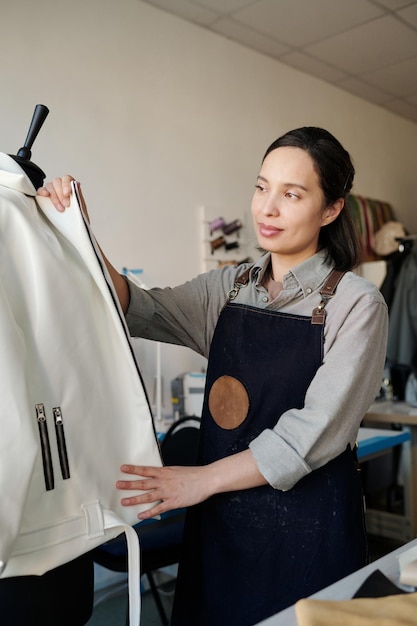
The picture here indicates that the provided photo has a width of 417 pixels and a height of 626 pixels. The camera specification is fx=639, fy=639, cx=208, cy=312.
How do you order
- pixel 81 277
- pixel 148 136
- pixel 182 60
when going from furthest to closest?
pixel 182 60, pixel 148 136, pixel 81 277

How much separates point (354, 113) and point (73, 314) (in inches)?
181

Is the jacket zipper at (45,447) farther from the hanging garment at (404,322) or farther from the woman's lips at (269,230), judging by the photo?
the hanging garment at (404,322)

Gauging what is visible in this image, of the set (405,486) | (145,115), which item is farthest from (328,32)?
(405,486)

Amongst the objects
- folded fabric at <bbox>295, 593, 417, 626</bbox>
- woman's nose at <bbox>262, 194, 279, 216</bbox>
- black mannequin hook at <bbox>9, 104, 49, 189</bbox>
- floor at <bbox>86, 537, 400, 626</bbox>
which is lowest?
floor at <bbox>86, 537, 400, 626</bbox>

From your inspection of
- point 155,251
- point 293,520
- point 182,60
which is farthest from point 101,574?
point 182,60

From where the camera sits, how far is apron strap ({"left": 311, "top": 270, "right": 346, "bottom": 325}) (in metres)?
1.34

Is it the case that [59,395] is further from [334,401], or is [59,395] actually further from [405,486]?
[405,486]

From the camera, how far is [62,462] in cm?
103

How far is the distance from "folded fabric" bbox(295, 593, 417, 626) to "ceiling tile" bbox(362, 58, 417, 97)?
4458 millimetres

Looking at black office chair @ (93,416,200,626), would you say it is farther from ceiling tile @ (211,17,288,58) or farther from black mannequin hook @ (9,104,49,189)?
ceiling tile @ (211,17,288,58)

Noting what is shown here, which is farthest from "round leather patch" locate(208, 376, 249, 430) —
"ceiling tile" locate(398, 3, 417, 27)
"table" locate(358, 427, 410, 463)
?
"ceiling tile" locate(398, 3, 417, 27)

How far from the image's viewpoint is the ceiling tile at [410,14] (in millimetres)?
3727

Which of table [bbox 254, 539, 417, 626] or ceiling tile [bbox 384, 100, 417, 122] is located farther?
ceiling tile [bbox 384, 100, 417, 122]

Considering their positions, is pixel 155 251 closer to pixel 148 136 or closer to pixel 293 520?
pixel 148 136
